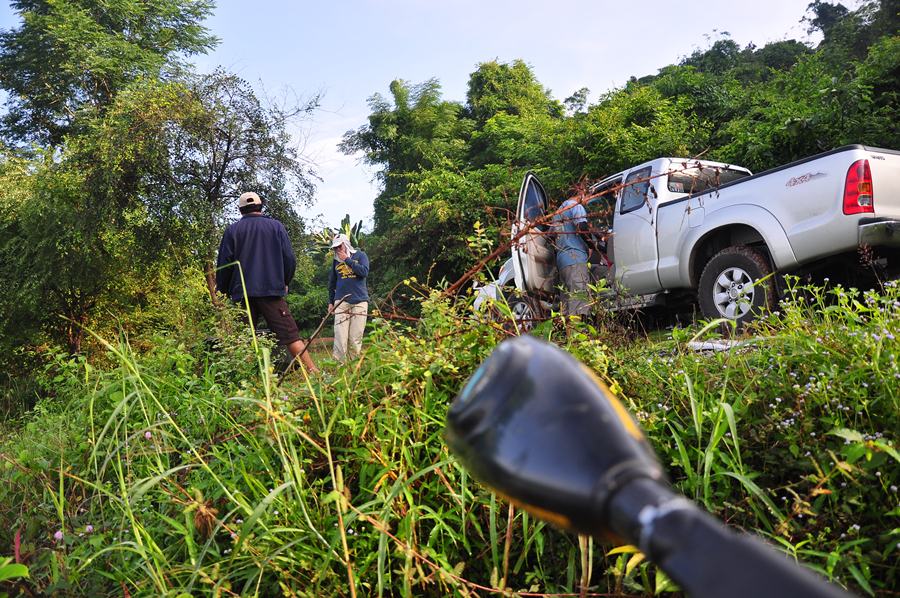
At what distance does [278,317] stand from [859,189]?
16.5 feet

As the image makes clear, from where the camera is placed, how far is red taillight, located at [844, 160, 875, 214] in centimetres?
498

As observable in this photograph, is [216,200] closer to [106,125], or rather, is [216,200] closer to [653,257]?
[106,125]

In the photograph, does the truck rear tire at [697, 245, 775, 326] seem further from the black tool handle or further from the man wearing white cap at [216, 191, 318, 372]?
the black tool handle

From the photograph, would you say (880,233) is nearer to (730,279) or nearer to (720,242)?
(730,279)

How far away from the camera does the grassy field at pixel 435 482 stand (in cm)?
170

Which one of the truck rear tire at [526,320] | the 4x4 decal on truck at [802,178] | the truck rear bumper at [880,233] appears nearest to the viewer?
the truck rear tire at [526,320]

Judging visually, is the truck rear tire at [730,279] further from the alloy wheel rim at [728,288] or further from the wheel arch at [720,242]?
the wheel arch at [720,242]

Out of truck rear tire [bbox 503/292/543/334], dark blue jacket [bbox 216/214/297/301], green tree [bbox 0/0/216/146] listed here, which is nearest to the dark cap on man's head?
dark blue jacket [bbox 216/214/297/301]

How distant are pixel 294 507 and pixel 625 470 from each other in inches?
63.7

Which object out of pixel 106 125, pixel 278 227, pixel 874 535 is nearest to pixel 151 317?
pixel 106 125

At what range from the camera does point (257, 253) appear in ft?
18.5

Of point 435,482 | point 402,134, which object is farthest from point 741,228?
point 402,134

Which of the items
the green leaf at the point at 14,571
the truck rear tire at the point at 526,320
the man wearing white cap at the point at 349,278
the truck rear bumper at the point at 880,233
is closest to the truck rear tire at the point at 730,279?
the truck rear bumper at the point at 880,233

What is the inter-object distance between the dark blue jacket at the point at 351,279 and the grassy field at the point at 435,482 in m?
4.46
